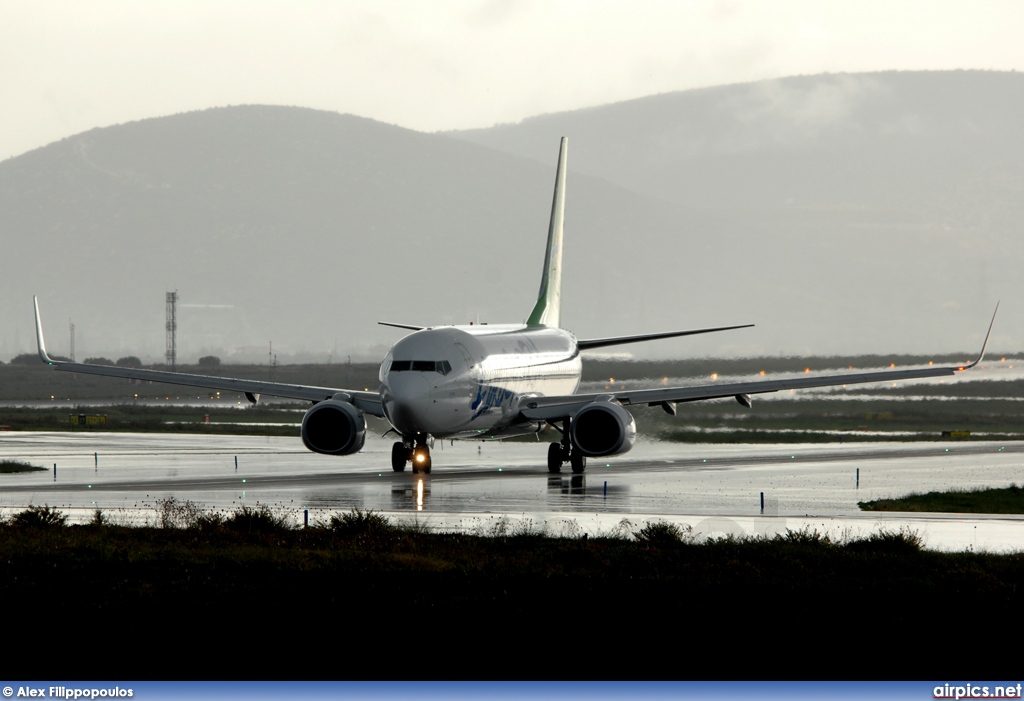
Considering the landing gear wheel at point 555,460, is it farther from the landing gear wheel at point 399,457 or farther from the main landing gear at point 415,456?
the landing gear wheel at point 399,457

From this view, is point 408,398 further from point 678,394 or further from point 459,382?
point 678,394

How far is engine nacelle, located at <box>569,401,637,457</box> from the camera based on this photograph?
3988cm

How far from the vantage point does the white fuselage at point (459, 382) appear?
127 ft

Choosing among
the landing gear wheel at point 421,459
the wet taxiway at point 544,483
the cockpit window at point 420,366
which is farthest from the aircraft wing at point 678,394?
the cockpit window at point 420,366

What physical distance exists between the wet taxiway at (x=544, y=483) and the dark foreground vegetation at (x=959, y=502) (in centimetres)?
81

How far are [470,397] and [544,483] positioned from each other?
355cm

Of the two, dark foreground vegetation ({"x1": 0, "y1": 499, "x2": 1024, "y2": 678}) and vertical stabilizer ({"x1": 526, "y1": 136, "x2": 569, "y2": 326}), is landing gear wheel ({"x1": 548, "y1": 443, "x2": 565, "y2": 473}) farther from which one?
dark foreground vegetation ({"x1": 0, "y1": 499, "x2": 1024, "y2": 678})

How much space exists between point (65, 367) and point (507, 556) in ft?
90.3

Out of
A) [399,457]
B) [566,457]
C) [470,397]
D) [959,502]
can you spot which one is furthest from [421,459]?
[959,502]

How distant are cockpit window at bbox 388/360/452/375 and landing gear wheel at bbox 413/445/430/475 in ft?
10.8

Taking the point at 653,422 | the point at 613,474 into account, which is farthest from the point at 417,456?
the point at 653,422

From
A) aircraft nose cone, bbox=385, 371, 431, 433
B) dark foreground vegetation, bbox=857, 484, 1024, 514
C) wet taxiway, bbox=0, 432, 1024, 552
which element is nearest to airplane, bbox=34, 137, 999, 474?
aircraft nose cone, bbox=385, 371, 431, 433

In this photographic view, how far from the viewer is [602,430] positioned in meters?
40.3

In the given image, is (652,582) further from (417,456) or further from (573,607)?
(417,456)
